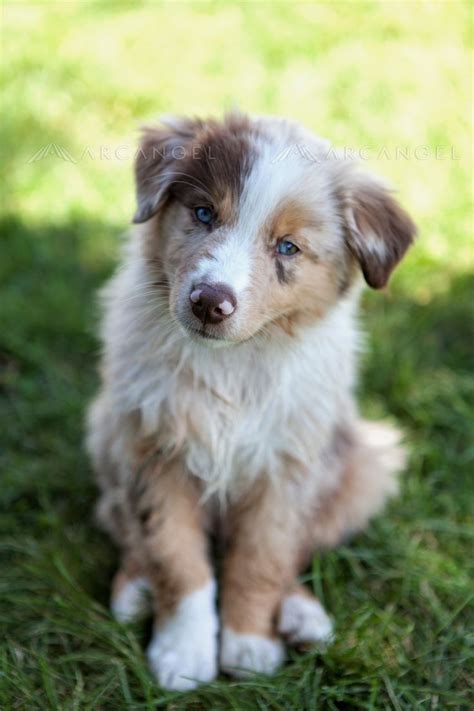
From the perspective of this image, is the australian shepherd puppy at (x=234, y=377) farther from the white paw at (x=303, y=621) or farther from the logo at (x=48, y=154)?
the logo at (x=48, y=154)

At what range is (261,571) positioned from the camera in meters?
2.80

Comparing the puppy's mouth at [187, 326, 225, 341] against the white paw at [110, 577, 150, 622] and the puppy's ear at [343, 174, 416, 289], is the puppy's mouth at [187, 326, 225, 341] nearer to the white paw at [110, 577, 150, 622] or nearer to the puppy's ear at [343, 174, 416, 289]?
the puppy's ear at [343, 174, 416, 289]

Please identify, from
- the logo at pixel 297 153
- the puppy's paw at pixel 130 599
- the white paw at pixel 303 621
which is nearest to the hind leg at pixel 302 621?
the white paw at pixel 303 621

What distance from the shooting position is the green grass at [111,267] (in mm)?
2613

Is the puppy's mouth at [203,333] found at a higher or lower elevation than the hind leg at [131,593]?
higher

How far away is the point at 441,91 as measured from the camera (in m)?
5.74

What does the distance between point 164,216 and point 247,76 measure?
3539mm

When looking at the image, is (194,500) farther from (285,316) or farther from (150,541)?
(285,316)

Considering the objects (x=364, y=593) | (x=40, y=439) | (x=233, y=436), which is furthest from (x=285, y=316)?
(x=40, y=439)

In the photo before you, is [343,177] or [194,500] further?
[194,500]

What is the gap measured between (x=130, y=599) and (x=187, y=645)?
303mm

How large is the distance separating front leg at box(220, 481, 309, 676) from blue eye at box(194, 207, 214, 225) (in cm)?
92

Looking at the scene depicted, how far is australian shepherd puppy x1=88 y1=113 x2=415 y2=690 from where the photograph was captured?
244cm

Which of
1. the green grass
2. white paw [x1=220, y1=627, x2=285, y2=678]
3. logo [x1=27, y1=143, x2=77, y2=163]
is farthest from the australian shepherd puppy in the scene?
logo [x1=27, y1=143, x2=77, y2=163]
